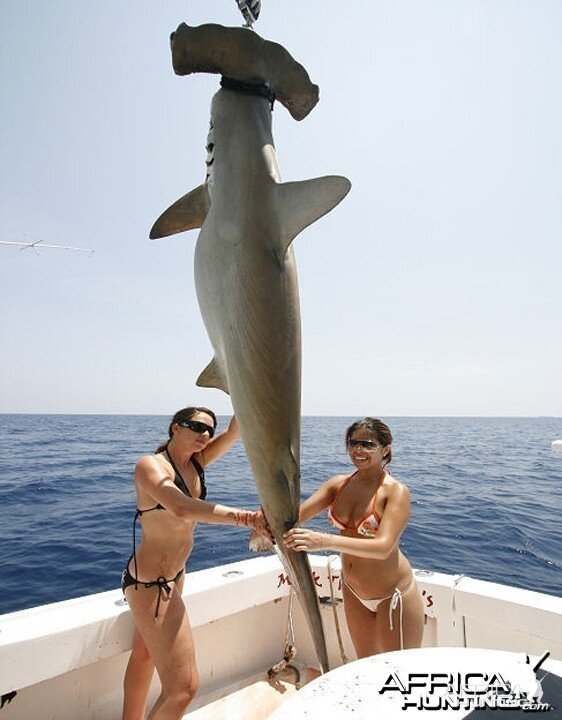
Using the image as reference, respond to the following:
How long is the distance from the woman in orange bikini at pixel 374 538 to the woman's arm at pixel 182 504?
941 mm

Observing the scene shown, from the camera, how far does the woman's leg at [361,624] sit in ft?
11.3

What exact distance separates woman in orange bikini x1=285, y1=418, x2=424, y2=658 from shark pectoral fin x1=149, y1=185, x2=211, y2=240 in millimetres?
2001

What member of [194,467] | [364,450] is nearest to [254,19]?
[364,450]

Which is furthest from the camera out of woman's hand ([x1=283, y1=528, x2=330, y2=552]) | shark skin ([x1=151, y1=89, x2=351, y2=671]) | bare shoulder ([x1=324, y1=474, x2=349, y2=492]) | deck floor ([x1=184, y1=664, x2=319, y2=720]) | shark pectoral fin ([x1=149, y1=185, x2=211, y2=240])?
deck floor ([x1=184, y1=664, x2=319, y2=720])

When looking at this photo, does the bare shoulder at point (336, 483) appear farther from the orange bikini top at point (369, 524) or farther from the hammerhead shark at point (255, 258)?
the hammerhead shark at point (255, 258)

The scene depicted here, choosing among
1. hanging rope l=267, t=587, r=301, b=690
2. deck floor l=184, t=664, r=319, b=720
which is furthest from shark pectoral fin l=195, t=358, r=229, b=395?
deck floor l=184, t=664, r=319, b=720

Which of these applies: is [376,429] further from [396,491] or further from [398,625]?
[398,625]

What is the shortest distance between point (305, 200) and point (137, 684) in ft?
11.5

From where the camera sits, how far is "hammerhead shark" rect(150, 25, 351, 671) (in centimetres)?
172

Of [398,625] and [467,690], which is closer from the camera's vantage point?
[467,690]

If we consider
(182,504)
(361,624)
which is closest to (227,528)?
(361,624)

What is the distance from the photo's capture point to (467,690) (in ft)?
6.26

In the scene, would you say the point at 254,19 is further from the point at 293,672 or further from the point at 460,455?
the point at 460,455

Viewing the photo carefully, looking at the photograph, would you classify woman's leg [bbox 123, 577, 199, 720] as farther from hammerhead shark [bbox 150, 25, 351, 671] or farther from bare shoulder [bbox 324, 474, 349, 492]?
hammerhead shark [bbox 150, 25, 351, 671]
